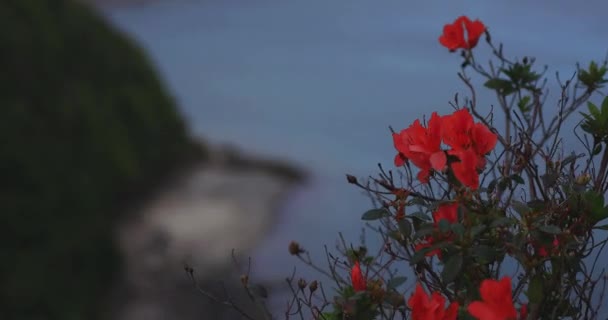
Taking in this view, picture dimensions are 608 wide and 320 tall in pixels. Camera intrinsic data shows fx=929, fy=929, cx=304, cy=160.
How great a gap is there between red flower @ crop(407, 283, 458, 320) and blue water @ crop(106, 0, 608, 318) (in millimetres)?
553

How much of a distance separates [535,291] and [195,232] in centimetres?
328

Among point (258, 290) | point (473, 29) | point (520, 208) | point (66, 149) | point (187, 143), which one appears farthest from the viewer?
point (187, 143)

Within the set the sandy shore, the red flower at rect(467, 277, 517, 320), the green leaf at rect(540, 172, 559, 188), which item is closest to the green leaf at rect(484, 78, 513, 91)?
the green leaf at rect(540, 172, 559, 188)

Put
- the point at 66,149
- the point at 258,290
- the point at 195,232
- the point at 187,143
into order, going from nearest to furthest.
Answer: the point at 258,290 < the point at 66,149 < the point at 195,232 < the point at 187,143

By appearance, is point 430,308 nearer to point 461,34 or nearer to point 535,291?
point 535,291

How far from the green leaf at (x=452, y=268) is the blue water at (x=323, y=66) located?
0.54 metres

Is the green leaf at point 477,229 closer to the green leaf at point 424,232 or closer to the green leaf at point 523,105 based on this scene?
the green leaf at point 424,232

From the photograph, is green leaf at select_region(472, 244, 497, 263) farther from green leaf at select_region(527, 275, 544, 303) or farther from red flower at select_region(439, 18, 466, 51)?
red flower at select_region(439, 18, 466, 51)

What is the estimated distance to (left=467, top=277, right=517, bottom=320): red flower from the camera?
79 centimetres

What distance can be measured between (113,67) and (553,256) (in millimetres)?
3466

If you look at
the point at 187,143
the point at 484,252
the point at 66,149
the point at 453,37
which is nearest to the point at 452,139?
the point at 484,252

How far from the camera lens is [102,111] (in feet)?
12.6

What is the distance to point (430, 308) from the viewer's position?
0.85 metres

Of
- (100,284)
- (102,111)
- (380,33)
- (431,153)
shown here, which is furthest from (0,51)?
(431,153)
